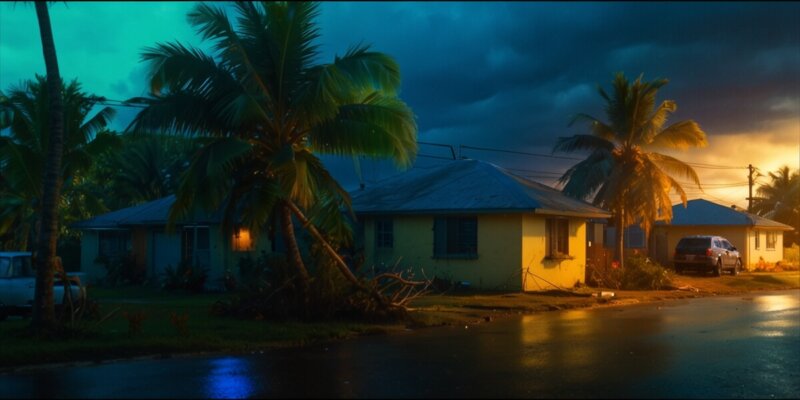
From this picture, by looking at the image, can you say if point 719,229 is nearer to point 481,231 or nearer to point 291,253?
point 481,231

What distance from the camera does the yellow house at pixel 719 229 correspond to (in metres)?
41.6

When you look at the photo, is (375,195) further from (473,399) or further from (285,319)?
(473,399)

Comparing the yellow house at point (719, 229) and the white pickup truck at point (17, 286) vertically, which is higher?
the yellow house at point (719, 229)

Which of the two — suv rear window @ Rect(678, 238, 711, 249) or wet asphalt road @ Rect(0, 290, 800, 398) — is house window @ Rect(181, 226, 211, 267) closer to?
wet asphalt road @ Rect(0, 290, 800, 398)

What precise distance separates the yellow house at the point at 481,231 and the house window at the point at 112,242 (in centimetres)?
937

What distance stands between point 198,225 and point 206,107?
449 inches

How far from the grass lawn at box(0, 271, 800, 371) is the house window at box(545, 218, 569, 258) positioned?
169cm

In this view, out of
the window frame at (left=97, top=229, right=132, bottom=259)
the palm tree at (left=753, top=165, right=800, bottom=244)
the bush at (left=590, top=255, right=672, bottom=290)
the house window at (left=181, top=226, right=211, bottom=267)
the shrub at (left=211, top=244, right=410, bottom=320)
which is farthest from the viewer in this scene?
the palm tree at (left=753, top=165, right=800, bottom=244)

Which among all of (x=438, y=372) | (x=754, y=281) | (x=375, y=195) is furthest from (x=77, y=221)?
(x=754, y=281)

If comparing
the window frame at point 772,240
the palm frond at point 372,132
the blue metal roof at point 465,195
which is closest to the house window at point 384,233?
the blue metal roof at point 465,195

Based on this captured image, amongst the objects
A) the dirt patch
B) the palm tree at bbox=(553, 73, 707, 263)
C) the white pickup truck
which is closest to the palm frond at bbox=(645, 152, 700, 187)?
the palm tree at bbox=(553, 73, 707, 263)

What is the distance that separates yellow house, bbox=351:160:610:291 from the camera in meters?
24.2

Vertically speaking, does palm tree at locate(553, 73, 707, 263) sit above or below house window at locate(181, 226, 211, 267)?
above

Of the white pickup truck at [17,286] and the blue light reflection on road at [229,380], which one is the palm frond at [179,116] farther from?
the blue light reflection on road at [229,380]
